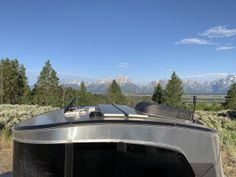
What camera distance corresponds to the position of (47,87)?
7375 cm

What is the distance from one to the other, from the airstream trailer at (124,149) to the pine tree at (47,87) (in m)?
69.8

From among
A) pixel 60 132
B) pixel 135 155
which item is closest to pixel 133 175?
pixel 135 155

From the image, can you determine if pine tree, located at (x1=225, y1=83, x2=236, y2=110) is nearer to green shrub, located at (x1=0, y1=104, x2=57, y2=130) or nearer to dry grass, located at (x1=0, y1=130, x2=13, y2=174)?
green shrub, located at (x1=0, y1=104, x2=57, y2=130)

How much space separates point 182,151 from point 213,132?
309mm

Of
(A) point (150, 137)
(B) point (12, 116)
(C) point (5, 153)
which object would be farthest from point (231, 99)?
(A) point (150, 137)

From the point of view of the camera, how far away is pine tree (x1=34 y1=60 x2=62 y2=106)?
7250 cm

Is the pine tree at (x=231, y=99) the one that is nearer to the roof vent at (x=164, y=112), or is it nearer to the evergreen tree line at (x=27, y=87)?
the evergreen tree line at (x=27, y=87)

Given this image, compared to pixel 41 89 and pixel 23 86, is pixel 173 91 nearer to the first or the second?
pixel 41 89

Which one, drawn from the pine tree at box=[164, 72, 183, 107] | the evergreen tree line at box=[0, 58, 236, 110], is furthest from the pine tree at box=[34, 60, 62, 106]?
the pine tree at box=[164, 72, 183, 107]

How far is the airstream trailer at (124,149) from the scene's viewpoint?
285 centimetres

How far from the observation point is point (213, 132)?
303cm

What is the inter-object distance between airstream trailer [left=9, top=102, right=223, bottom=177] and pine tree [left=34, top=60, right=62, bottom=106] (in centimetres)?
6980

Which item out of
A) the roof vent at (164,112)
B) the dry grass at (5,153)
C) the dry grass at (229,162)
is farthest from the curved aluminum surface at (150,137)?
the dry grass at (5,153)

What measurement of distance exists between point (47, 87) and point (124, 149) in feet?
236
